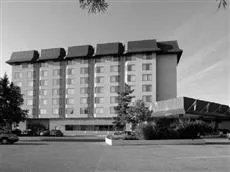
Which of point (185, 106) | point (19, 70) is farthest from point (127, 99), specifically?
point (19, 70)

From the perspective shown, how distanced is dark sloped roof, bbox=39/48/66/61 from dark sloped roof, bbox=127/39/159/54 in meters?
18.2

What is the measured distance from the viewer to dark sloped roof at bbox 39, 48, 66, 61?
72.7m

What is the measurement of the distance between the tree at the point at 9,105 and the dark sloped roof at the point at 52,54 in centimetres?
2909

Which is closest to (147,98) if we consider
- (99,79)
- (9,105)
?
(99,79)

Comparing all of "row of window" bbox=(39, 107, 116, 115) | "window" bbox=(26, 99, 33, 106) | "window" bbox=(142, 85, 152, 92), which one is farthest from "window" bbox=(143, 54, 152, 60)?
"window" bbox=(26, 99, 33, 106)

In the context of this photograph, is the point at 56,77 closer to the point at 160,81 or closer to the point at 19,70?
the point at 19,70

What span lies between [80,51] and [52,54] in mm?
7911

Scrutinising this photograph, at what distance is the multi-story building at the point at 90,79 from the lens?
66.6m

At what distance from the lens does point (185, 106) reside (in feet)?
156

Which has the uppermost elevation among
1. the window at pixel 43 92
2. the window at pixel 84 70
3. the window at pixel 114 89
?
the window at pixel 84 70

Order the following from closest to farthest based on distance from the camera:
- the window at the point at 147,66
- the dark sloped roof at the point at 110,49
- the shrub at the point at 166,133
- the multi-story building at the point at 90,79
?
1. the shrub at the point at 166,133
2. the window at the point at 147,66
3. the multi-story building at the point at 90,79
4. the dark sloped roof at the point at 110,49

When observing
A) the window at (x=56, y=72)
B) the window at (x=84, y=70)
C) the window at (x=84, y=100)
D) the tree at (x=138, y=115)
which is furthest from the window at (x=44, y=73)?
the tree at (x=138, y=115)

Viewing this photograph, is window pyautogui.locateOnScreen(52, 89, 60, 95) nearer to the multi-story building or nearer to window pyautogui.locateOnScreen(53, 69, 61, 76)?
the multi-story building

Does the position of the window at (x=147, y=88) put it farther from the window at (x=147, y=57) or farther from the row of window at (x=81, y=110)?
the row of window at (x=81, y=110)
